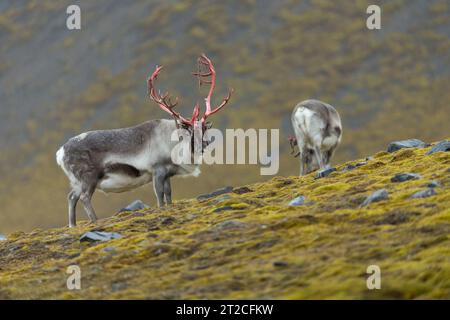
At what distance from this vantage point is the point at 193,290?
45.4ft

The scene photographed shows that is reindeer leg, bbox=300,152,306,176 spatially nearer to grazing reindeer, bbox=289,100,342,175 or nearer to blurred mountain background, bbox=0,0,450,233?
grazing reindeer, bbox=289,100,342,175

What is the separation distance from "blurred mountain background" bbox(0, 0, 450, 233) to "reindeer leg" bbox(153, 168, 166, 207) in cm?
10639

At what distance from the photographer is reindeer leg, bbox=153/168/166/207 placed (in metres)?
23.4

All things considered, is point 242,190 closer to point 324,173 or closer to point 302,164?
point 324,173

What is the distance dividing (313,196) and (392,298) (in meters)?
7.83

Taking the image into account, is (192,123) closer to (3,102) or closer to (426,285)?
(426,285)

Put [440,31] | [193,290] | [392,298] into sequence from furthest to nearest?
[440,31], [193,290], [392,298]

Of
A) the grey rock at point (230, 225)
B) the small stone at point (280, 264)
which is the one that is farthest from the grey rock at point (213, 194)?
the small stone at point (280, 264)

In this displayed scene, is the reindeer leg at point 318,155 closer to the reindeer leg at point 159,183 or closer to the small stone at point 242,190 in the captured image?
the small stone at point 242,190

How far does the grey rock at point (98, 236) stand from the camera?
63.3 ft

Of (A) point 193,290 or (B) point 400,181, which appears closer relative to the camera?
(A) point 193,290

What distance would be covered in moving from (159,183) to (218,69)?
5444 inches
